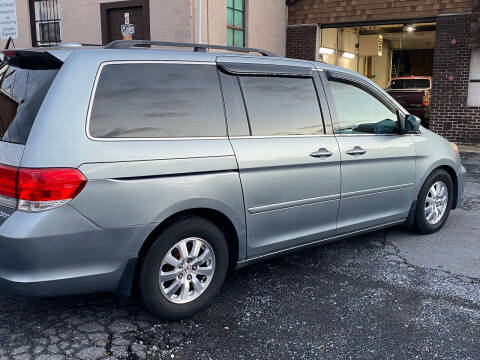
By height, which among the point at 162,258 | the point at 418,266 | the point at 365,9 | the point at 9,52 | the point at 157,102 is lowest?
the point at 418,266

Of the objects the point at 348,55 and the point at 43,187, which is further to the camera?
the point at 348,55

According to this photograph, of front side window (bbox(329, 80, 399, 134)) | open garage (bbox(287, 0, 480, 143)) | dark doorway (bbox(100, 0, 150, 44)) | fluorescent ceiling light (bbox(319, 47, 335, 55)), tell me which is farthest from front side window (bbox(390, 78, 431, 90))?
front side window (bbox(329, 80, 399, 134))

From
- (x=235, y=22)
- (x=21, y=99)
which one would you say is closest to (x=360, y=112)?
(x=21, y=99)

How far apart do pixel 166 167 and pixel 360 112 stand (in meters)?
2.14

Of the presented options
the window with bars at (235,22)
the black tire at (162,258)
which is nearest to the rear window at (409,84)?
the window with bars at (235,22)

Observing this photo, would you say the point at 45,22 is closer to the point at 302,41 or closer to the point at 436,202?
the point at 302,41

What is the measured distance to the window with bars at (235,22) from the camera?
12.2 m

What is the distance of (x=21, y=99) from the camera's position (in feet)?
9.80

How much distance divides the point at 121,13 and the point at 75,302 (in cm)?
972

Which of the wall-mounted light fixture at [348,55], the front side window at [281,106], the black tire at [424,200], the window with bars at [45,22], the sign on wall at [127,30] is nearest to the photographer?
the front side window at [281,106]

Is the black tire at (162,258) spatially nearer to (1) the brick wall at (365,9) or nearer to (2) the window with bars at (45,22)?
(2) the window with bars at (45,22)

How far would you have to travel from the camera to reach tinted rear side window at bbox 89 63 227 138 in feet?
9.66

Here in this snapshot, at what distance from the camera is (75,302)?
11.6ft

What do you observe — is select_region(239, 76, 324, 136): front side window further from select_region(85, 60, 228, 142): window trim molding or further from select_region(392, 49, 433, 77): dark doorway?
select_region(392, 49, 433, 77): dark doorway
